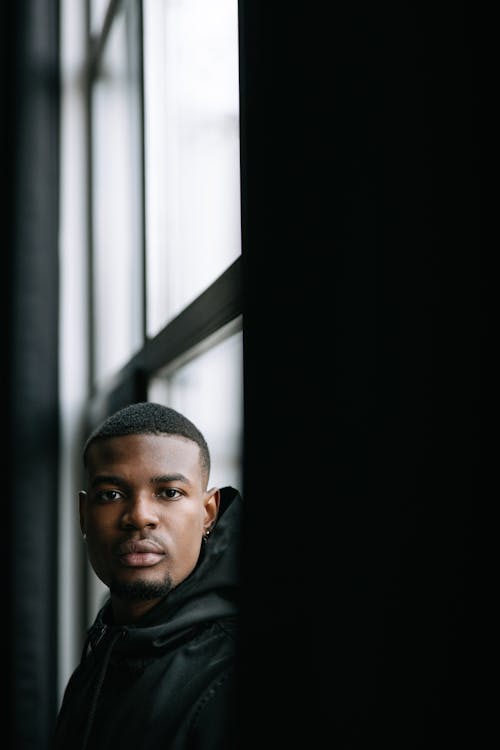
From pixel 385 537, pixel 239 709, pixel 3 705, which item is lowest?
pixel 3 705

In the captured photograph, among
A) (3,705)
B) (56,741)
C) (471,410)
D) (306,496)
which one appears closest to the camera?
(471,410)

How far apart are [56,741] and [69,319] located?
149 centimetres

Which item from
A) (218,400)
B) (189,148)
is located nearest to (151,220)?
(189,148)

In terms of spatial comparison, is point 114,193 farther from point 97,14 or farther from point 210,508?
point 210,508

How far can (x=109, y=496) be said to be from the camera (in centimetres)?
76

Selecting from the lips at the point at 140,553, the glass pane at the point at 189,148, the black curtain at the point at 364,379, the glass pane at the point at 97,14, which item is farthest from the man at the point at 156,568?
Answer: the glass pane at the point at 97,14

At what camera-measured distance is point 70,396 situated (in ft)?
7.34

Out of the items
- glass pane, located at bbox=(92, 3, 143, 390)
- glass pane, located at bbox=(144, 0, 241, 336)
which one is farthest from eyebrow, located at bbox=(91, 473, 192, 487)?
glass pane, located at bbox=(92, 3, 143, 390)

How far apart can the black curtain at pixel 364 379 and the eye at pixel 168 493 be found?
20cm

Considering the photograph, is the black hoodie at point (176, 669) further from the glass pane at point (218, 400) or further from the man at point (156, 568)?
the glass pane at point (218, 400)

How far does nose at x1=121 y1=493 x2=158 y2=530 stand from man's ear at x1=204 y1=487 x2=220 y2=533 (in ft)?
0.16

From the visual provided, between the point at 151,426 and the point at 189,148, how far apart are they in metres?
0.80

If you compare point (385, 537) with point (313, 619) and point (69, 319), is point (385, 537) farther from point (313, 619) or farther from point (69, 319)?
point (69, 319)

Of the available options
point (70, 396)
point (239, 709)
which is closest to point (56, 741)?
point (239, 709)
